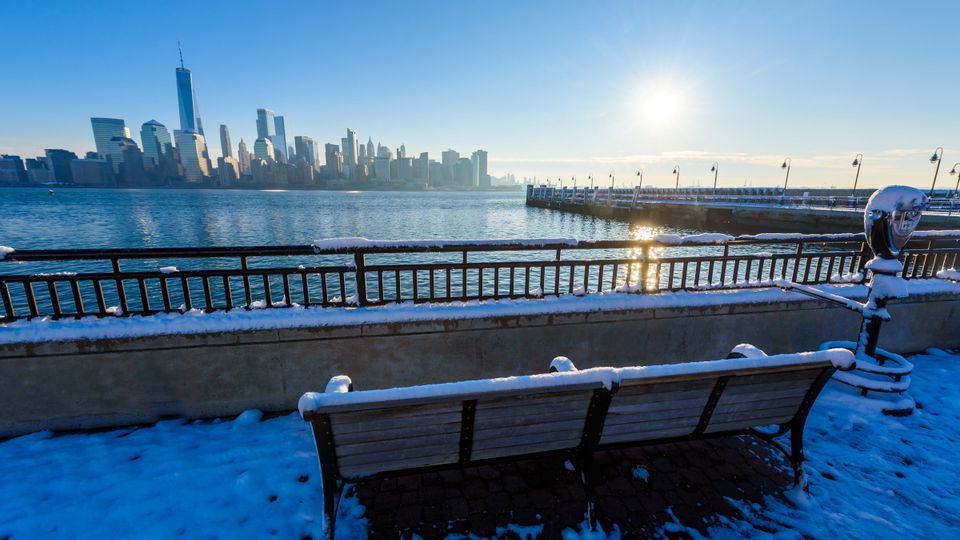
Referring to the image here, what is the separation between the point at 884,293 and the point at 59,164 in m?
275

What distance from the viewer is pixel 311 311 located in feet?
15.3

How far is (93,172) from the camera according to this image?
192 metres

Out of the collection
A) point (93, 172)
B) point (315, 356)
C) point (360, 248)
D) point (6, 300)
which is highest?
point (93, 172)

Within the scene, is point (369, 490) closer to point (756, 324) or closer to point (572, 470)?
point (572, 470)

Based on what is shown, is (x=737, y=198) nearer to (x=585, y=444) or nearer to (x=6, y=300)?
(x=585, y=444)

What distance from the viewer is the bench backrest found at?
238cm

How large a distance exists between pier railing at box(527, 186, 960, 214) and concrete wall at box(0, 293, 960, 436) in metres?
35.3

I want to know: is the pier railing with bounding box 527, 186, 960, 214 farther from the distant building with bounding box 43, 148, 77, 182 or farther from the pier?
the distant building with bounding box 43, 148, 77, 182

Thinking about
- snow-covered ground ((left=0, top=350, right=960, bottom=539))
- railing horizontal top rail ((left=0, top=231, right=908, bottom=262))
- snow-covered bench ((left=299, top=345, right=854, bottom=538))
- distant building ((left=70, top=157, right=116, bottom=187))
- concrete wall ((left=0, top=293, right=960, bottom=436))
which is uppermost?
distant building ((left=70, top=157, right=116, bottom=187))

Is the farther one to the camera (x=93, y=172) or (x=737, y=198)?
(x=93, y=172)

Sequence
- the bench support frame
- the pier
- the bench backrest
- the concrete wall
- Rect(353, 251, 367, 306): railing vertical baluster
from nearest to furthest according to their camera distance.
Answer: the bench backrest, the bench support frame, the concrete wall, Rect(353, 251, 367, 306): railing vertical baluster, the pier

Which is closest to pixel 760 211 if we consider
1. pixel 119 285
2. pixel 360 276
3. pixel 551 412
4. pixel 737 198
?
pixel 737 198

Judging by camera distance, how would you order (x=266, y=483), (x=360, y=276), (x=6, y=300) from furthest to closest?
(x=360, y=276) → (x=6, y=300) → (x=266, y=483)

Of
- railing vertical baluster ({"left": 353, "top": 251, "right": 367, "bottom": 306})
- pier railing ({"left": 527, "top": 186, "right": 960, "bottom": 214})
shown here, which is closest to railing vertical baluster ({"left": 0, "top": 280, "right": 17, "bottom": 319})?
railing vertical baluster ({"left": 353, "top": 251, "right": 367, "bottom": 306})
